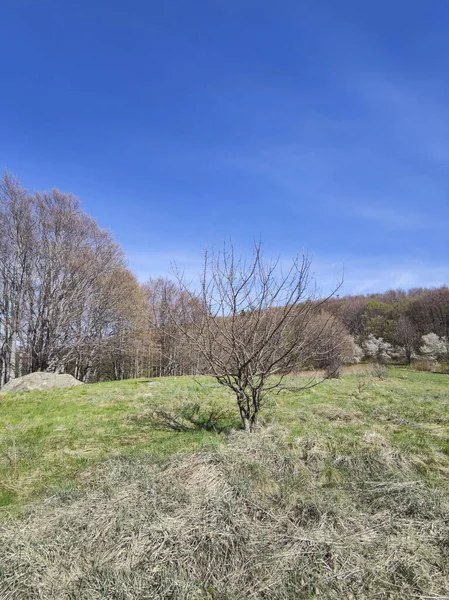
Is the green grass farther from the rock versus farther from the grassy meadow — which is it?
the rock

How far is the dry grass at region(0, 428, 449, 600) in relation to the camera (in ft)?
7.32

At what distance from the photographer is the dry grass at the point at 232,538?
2230 mm

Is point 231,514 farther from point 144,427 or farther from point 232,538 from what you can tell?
point 144,427

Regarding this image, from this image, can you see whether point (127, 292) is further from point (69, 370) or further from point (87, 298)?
point (69, 370)

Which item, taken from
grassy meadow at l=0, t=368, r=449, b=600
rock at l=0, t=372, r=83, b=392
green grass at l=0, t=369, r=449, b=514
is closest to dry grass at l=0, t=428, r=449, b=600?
grassy meadow at l=0, t=368, r=449, b=600

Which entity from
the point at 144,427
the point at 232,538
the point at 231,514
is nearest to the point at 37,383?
the point at 144,427

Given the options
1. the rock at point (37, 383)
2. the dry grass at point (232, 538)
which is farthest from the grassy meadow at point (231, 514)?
the rock at point (37, 383)

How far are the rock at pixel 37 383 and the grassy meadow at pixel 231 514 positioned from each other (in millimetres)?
5825

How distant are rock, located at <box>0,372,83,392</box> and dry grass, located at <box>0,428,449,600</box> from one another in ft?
28.5

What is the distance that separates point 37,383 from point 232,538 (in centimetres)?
1085

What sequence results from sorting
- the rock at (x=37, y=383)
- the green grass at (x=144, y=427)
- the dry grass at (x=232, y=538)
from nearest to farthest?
the dry grass at (x=232, y=538), the green grass at (x=144, y=427), the rock at (x=37, y=383)

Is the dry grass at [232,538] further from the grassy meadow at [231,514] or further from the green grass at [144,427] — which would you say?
the green grass at [144,427]

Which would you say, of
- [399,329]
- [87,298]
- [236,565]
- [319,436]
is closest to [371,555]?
[236,565]

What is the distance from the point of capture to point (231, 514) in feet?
9.48
